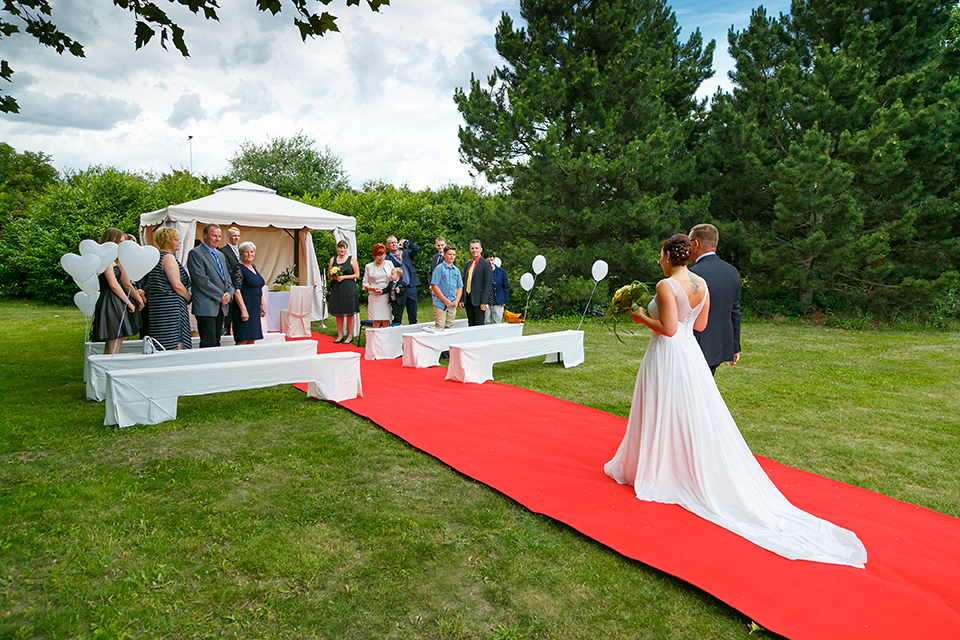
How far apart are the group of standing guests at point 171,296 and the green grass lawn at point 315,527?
0.87 m

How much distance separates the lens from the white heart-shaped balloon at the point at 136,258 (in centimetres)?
516

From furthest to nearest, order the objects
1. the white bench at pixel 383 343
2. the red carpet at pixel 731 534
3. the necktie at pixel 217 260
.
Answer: the white bench at pixel 383 343 < the necktie at pixel 217 260 < the red carpet at pixel 731 534

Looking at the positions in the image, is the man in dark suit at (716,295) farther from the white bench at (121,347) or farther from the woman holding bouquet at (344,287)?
the woman holding bouquet at (344,287)

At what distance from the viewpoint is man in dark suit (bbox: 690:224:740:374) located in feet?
13.8

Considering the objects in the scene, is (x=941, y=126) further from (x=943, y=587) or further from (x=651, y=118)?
(x=943, y=587)

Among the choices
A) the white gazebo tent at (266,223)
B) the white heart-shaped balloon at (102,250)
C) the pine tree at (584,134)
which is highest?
the pine tree at (584,134)

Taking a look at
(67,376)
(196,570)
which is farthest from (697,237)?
(67,376)

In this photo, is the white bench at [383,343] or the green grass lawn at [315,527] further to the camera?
the white bench at [383,343]

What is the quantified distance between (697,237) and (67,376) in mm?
7662

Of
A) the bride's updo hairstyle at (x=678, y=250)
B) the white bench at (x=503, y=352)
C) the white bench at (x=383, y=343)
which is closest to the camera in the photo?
the bride's updo hairstyle at (x=678, y=250)

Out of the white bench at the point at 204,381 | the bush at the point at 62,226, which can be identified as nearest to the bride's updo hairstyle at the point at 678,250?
the white bench at the point at 204,381

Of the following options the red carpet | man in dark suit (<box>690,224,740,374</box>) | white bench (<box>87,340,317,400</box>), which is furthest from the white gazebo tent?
man in dark suit (<box>690,224,740,374</box>)

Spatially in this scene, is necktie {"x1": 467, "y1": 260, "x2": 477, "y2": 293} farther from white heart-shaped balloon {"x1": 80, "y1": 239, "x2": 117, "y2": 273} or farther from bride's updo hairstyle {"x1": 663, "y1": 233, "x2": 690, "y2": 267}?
bride's updo hairstyle {"x1": 663, "y1": 233, "x2": 690, "y2": 267}

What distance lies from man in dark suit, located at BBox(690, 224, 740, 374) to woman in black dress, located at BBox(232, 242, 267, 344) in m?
5.42
